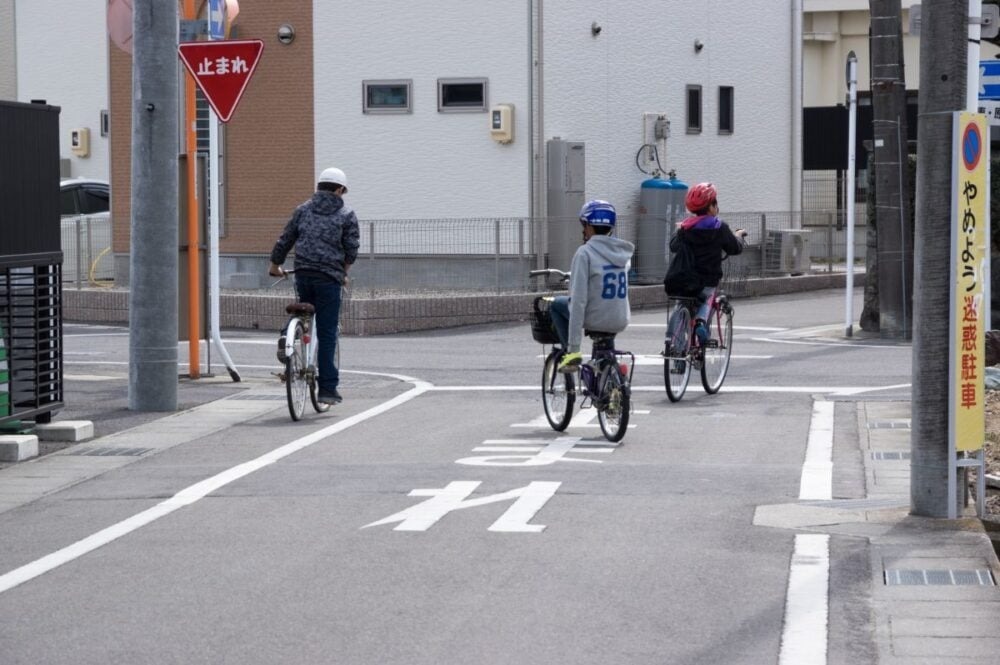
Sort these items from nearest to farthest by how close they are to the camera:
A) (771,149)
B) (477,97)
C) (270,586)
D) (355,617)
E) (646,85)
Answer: (355,617) < (270,586) < (477,97) < (646,85) < (771,149)

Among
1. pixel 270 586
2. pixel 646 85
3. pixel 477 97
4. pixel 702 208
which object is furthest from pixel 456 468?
pixel 646 85

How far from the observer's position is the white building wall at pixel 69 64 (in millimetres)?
29125

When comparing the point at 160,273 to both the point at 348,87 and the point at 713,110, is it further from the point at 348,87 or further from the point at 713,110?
the point at 713,110

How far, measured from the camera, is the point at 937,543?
7.99m

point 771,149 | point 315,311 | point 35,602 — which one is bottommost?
point 35,602

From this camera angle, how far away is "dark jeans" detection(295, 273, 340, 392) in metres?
13.4

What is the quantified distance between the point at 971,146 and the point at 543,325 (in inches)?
163

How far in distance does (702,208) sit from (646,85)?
13.6 metres

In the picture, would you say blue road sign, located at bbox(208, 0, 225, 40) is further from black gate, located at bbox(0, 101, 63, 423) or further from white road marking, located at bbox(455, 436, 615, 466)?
white road marking, located at bbox(455, 436, 615, 466)

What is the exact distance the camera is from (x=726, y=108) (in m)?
30.5

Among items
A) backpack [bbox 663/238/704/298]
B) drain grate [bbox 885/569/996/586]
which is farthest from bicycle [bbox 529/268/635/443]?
drain grate [bbox 885/569/996/586]

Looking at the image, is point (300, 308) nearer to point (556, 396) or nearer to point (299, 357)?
point (299, 357)

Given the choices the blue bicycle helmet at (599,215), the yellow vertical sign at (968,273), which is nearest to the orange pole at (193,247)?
the blue bicycle helmet at (599,215)

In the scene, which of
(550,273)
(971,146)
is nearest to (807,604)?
(971,146)
